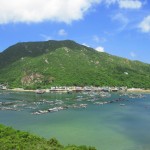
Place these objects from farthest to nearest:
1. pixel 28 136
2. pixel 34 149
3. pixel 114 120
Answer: pixel 114 120
pixel 28 136
pixel 34 149

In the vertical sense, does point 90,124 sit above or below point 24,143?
below

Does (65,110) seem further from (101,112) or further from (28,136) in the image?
(28,136)

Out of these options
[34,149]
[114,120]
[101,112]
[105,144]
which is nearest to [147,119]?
[114,120]

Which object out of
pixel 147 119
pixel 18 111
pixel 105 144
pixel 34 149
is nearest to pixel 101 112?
pixel 147 119

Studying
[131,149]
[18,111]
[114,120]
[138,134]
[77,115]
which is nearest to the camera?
[131,149]

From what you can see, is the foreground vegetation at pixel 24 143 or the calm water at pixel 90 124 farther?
the calm water at pixel 90 124

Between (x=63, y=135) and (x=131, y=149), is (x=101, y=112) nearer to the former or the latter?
(x=63, y=135)

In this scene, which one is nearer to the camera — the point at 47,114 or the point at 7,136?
the point at 7,136

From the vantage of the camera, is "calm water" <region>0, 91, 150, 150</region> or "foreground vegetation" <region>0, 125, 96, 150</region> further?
"calm water" <region>0, 91, 150, 150</region>
